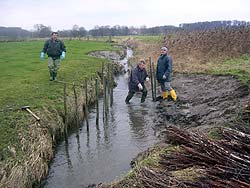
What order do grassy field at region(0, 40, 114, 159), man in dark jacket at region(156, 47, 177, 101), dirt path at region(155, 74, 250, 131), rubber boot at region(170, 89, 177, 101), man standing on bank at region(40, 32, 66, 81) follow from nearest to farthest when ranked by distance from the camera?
grassy field at region(0, 40, 114, 159) → dirt path at region(155, 74, 250, 131) → man in dark jacket at region(156, 47, 177, 101) → man standing on bank at region(40, 32, 66, 81) → rubber boot at region(170, 89, 177, 101)

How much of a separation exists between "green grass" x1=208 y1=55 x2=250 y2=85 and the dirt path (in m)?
0.47

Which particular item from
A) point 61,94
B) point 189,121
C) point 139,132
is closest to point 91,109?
point 61,94

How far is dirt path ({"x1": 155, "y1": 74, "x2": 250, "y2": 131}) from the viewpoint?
1496 centimetres

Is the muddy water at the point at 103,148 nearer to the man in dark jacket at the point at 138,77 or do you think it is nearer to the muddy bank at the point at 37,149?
the muddy bank at the point at 37,149

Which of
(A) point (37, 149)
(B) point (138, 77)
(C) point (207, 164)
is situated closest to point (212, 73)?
(B) point (138, 77)

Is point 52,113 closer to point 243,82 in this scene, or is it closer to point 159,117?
point 159,117

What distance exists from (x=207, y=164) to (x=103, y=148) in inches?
268

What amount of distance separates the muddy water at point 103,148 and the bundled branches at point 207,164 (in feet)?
10.5

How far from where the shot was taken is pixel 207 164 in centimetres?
809

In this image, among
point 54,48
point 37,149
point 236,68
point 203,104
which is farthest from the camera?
point 236,68

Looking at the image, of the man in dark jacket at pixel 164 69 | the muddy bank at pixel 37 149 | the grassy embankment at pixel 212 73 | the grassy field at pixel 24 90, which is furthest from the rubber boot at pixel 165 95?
the muddy bank at pixel 37 149

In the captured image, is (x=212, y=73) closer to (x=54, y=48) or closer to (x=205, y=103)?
(x=205, y=103)

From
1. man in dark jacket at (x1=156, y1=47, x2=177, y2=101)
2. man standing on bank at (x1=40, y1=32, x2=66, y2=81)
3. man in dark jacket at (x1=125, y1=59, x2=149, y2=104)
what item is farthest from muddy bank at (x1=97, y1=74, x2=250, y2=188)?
man standing on bank at (x1=40, y1=32, x2=66, y2=81)

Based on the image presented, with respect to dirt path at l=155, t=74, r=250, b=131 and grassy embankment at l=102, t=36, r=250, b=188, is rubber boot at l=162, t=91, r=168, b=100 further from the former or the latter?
grassy embankment at l=102, t=36, r=250, b=188
